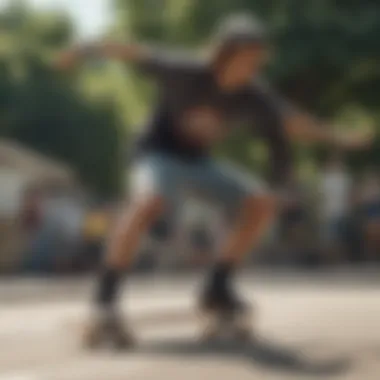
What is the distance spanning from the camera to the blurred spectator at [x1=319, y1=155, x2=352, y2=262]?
22298 millimetres

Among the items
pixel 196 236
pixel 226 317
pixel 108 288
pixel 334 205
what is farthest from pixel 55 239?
pixel 226 317

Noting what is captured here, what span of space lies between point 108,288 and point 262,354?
993 millimetres

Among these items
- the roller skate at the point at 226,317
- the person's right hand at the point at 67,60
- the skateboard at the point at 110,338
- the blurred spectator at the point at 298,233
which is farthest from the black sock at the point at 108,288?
the blurred spectator at the point at 298,233

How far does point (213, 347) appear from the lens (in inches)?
209

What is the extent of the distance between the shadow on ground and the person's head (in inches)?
50.0

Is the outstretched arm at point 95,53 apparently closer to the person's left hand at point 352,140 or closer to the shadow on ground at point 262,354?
the person's left hand at point 352,140

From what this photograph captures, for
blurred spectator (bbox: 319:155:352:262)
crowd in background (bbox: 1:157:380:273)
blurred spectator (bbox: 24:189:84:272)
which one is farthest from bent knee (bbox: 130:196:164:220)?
blurred spectator (bbox: 24:189:84:272)

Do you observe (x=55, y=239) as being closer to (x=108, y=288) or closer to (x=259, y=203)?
(x=108, y=288)

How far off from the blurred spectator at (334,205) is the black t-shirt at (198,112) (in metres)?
15.5

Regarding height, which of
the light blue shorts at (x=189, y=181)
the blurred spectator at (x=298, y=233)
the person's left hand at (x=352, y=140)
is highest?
the blurred spectator at (x=298, y=233)

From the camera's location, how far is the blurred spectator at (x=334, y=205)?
22.3 m

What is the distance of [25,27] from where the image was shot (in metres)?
42.7

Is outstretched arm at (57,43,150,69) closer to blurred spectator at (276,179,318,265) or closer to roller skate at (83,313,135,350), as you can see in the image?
roller skate at (83,313,135,350)

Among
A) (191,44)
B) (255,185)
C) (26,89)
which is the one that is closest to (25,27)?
(26,89)
